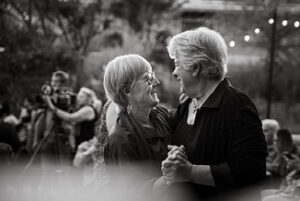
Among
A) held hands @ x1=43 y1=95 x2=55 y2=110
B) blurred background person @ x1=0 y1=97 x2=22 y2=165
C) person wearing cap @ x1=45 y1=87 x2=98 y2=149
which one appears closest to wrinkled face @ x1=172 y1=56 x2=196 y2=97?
blurred background person @ x1=0 y1=97 x2=22 y2=165

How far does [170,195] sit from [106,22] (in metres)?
9.83

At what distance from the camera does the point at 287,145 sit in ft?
14.9

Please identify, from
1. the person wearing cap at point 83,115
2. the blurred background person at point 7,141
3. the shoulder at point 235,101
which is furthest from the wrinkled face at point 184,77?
the person wearing cap at point 83,115

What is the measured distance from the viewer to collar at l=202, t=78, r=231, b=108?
1937mm

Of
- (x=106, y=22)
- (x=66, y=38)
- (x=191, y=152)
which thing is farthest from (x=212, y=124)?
(x=106, y=22)

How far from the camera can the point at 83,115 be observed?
5617 millimetres

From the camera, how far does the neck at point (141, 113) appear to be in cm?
211

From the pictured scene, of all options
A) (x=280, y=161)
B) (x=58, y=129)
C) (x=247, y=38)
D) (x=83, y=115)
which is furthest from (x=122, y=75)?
(x=247, y=38)

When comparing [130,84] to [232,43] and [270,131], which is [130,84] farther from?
[232,43]

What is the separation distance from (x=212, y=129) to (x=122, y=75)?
42 centimetres

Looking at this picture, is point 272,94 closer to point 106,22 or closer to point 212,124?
point 212,124

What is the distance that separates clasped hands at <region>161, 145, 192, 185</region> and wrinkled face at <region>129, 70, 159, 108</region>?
303 millimetres

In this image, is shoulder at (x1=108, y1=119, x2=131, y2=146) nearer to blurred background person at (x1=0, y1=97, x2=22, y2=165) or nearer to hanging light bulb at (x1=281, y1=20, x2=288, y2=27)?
blurred background person at (x1=0, y1=97, x2=22, y2=165)

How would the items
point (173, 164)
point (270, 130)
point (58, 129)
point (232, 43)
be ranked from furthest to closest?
point (232, 43)
point (58, 129)
point (270, 130)
point (173, 164)
